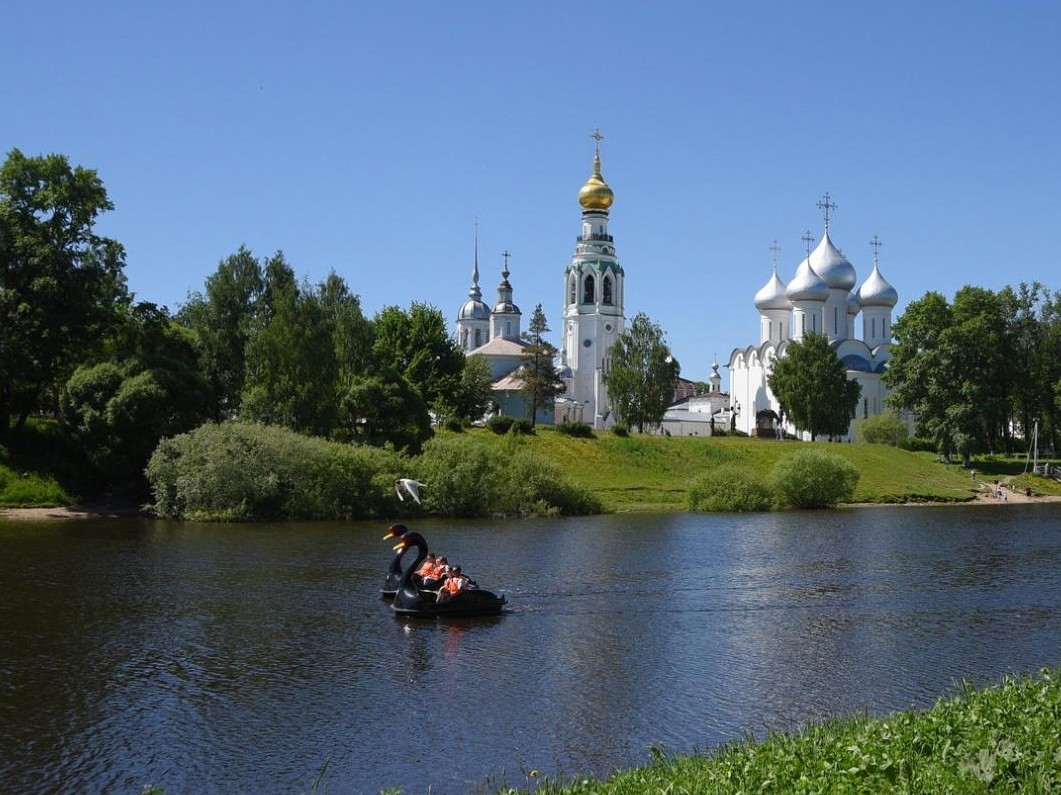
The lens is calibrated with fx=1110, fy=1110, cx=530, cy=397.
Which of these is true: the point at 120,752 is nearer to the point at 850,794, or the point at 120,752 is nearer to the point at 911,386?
the point at 850,794

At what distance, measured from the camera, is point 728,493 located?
49.9m

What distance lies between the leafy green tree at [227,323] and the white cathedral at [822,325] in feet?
135

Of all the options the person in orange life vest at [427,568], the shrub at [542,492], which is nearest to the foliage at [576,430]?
the shrub at [542,492]

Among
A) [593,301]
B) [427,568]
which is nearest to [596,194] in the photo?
[593,301]

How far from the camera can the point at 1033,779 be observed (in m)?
9.25

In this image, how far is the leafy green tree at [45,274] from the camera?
147ft

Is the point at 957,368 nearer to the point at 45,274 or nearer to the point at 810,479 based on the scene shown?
the point at 810,479

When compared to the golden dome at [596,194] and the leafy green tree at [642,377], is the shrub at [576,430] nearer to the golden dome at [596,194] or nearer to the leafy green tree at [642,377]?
the leafy green tree at [642,377]

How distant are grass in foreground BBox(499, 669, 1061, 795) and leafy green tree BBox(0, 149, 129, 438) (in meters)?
39.5

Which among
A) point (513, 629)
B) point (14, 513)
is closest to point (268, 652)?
point (513, 629)

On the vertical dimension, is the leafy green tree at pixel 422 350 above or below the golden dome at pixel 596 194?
below

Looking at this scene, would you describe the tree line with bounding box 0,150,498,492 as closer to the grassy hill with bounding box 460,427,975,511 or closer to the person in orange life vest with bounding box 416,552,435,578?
the grassy hill with bounding box 460,427,975,511

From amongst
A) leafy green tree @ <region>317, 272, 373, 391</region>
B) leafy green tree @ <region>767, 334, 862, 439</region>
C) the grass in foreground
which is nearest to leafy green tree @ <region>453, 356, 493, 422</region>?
leafy green tree @ <region>317, 272, 373, 391</region>

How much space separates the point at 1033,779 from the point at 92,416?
40.7 m
